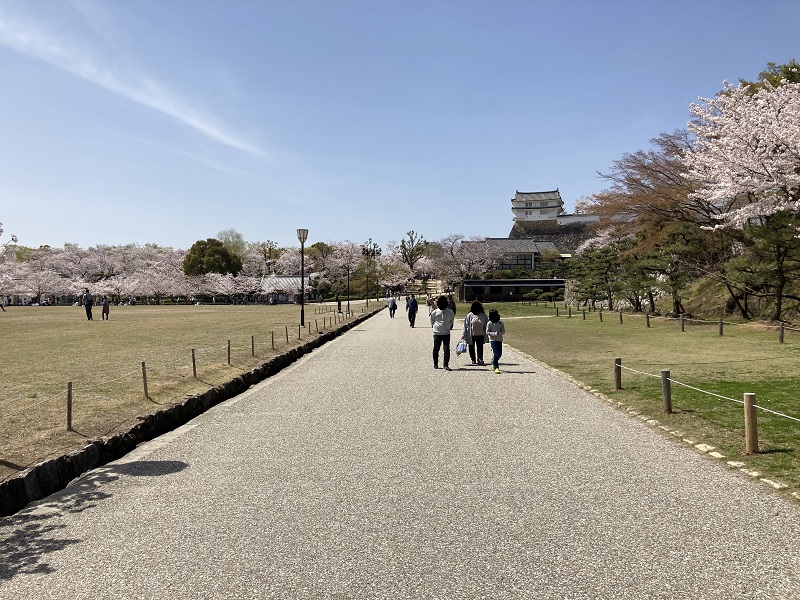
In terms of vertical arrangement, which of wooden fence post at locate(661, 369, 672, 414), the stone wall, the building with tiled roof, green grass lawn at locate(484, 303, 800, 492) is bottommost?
green grass lawn at locate(484, 303, 800, 492)

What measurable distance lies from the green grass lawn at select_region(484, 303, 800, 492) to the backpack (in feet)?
7.16

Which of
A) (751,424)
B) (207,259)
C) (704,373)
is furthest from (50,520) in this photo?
(207,259)

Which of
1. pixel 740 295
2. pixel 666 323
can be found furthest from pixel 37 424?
pixel 740 295

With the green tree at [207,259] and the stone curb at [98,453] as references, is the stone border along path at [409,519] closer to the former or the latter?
the stone curb at [98,453]

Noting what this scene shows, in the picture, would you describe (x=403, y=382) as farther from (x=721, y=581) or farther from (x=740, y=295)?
(x=740, y=295)

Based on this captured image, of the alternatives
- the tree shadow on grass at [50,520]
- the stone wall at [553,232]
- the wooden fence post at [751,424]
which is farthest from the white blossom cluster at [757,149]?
the stone wall at [553,232]

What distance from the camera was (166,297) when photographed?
10938cm

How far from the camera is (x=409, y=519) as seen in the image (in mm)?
5230

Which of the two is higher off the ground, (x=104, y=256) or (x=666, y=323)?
(x=104, y=256)

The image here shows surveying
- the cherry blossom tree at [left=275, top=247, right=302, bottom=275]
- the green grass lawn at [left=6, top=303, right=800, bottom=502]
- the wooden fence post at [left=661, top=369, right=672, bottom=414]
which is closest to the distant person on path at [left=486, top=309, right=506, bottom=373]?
the green grass lawn at [left=6, top=303, right=800, bottom=502]

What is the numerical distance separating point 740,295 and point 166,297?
314ft

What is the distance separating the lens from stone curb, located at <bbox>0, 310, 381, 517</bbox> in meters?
5.94

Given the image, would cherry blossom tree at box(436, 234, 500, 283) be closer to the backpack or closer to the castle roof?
the castle roof

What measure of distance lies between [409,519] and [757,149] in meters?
27.7
